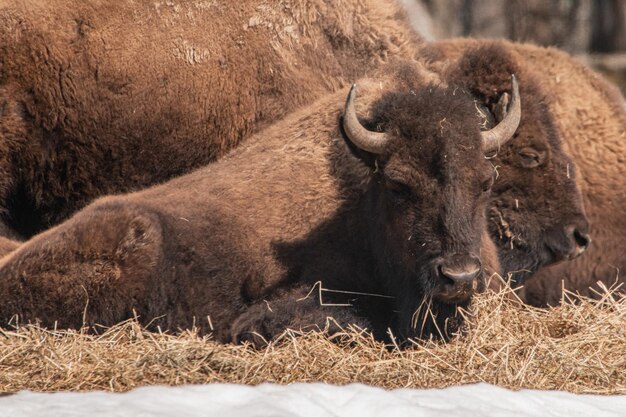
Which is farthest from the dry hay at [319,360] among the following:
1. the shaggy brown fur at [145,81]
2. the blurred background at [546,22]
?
the blurred background at [546,22]

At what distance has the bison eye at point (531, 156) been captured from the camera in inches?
270

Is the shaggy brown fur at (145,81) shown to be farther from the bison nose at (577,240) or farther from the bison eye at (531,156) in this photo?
the bison nose at (577,240)

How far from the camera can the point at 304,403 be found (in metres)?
4.27

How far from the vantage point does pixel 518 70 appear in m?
6.99

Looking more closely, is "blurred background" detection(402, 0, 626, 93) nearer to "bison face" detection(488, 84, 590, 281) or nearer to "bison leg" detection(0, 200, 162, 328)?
"bison face" detection(488, 84, 590, 281)

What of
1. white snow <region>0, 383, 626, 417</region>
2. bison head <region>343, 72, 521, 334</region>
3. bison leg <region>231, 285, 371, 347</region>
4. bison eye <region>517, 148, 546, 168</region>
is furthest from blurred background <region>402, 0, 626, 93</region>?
white snow <region>0, 383, 626, 417</region>

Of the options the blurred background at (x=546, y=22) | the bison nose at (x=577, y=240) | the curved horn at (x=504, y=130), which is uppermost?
the curved horn at (x=504, y=130)

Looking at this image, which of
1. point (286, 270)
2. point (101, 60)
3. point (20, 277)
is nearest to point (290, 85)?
point (101, 60)

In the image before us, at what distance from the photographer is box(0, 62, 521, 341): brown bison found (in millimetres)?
5609

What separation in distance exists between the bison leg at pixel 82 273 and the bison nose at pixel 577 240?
101 inches

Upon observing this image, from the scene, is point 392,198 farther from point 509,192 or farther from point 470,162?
point 509,192

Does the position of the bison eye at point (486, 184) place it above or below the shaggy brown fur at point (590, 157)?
above

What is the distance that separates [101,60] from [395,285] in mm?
3000

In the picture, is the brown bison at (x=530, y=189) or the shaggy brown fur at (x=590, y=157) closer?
the brown bison at (x=530, y=189)
